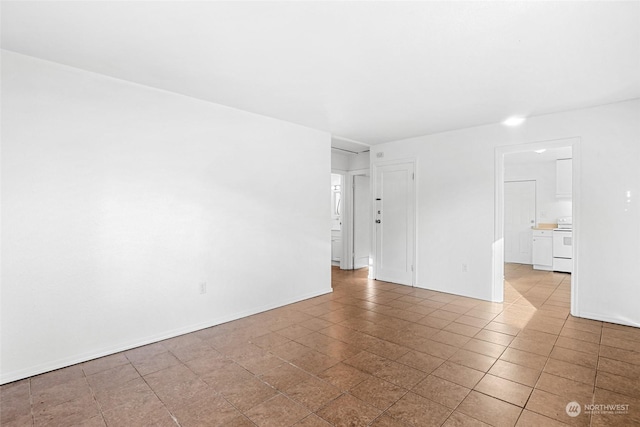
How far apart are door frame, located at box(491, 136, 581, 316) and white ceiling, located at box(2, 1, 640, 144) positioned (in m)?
0.52

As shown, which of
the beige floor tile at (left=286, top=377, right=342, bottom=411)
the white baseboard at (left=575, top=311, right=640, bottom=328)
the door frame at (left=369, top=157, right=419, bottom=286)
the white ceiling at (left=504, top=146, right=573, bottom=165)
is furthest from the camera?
the white ceiling at (left=504, top=146, right=573, bottom=165)

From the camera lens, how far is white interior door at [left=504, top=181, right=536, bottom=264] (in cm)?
764

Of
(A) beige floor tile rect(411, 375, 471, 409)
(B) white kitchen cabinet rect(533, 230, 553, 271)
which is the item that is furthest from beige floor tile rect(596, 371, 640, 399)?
(B) white kitchen cabinet rect(533, 230, 553, 271)

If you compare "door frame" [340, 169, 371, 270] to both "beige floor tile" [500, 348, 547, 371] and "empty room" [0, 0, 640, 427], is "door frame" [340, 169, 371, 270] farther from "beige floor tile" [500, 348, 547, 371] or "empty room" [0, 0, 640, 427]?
"beige floor tile" [500, 348, 547, 371]

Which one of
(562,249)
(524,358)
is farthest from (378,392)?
(562,249)

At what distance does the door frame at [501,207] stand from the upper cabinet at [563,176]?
338 cm

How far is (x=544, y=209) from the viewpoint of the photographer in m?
7.45

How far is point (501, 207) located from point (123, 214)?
4762mm

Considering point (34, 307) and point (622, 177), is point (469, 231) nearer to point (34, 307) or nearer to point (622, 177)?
point (622, 177)

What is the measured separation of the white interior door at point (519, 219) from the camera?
25.1 ft

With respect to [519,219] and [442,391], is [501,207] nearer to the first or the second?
[442,391]

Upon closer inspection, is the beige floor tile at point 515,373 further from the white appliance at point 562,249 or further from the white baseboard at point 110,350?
the white appliance at point 562,249

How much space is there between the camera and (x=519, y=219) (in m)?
7.80

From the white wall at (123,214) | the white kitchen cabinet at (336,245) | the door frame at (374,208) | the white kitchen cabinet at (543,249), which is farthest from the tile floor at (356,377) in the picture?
the white kitchen cabinet at (336,245)
